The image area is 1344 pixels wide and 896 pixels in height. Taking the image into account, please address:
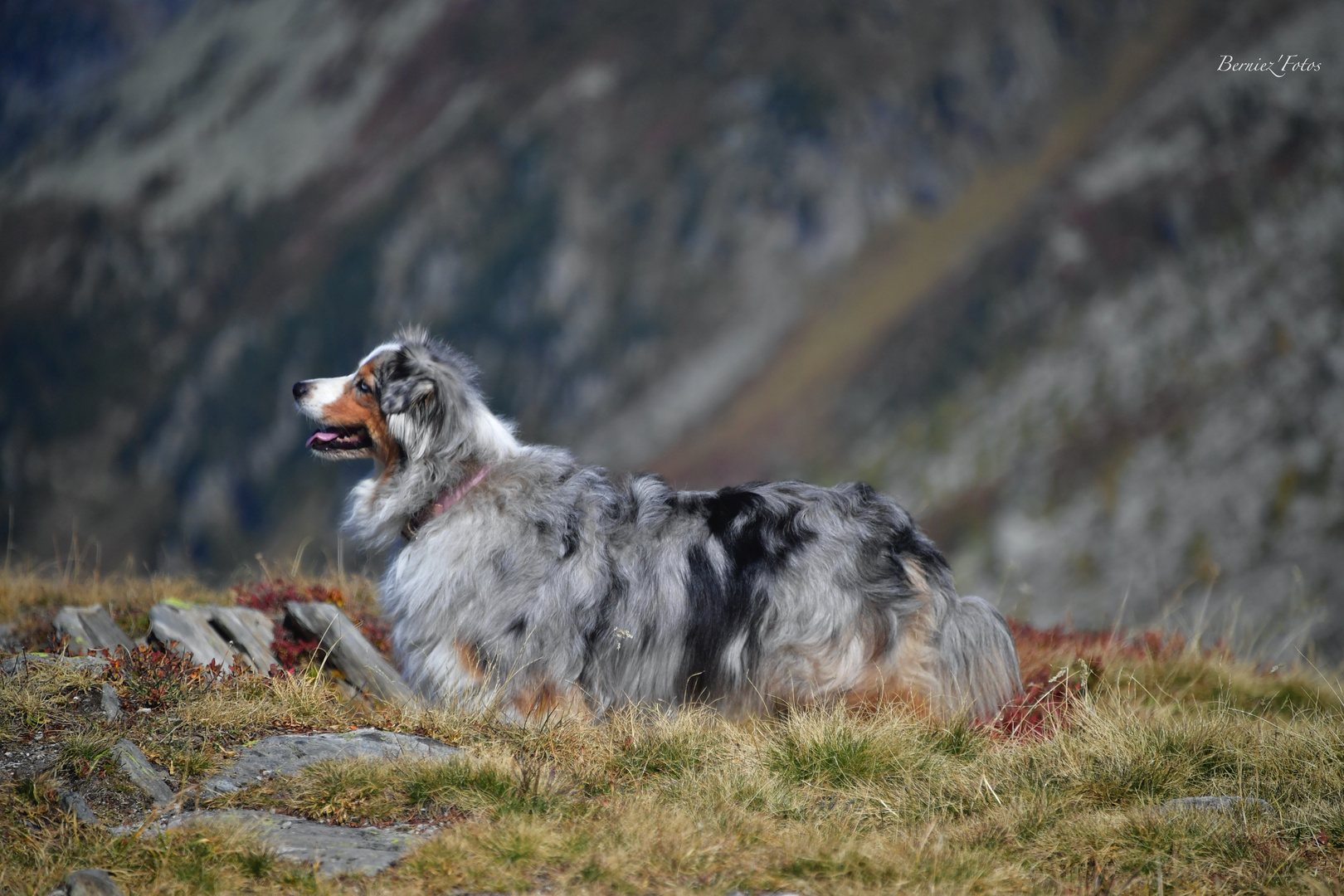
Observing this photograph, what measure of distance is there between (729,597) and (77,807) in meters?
3.79

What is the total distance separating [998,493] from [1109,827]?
55.8 m

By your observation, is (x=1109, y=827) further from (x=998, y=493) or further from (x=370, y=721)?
(x=998, y=493)

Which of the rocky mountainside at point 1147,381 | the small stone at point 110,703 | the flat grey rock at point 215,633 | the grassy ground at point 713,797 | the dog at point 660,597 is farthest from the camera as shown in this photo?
the rocky mountainside at point 1147,381

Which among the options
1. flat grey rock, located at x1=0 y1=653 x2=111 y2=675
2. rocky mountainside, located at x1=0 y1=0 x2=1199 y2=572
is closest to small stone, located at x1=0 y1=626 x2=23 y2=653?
flat grey rock, located at x1=0 y1=653 x2=111 y2=675

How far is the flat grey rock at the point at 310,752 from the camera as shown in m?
5.75

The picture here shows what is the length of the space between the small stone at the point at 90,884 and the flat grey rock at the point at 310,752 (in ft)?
3.04

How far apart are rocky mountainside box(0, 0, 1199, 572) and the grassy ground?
3193 inches

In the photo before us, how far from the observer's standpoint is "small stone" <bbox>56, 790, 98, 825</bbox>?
17.0 feet

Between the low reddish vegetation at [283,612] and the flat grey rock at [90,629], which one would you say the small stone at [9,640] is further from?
the low reddish vegetation at [283,612]

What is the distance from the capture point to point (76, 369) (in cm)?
11594

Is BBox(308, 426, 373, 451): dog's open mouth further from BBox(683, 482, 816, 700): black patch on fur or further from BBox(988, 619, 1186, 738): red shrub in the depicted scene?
BBox(988, 619, 1186, 738): red shrub

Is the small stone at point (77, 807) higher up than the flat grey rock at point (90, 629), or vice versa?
the small stone at point (77, 807)
